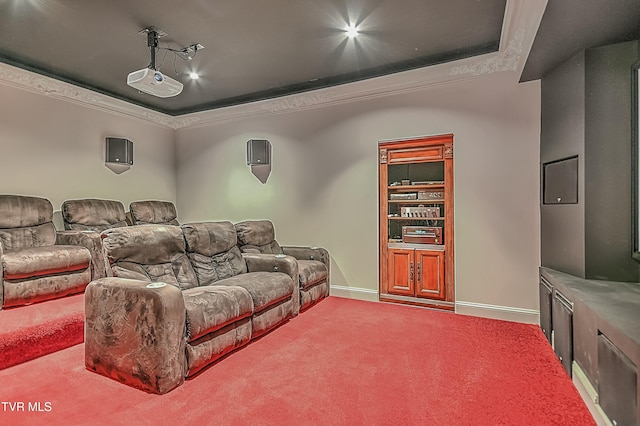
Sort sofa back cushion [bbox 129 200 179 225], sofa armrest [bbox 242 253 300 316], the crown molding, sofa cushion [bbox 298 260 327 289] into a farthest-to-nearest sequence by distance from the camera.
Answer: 1. sofa back cushion [bbox 129 200 179 225]
2. sofa cushion [bbox 298 260 327 289]
3. sofa armrest [bbox 242 253 300 316]
4. the crown molding

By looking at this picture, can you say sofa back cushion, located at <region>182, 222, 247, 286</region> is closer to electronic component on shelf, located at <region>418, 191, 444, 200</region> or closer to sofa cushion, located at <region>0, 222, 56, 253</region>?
sofa cushion, located at <region>0, 222, 56, 253</region>

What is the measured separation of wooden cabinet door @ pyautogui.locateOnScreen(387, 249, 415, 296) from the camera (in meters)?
4.14

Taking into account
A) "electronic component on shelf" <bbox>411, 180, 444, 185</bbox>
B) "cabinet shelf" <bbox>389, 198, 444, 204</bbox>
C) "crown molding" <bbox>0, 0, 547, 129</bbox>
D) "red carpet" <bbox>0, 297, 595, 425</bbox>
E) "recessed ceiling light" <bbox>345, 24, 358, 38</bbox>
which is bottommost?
"red carpet" <bbox>0, 297, 595, 425</bbox>

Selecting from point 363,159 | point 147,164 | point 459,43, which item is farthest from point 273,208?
point 459,43

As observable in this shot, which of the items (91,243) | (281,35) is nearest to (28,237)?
(91,243)

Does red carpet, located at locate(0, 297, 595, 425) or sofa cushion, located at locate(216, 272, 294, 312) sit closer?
red carpet, located at locate(0, 297, 595, 425)

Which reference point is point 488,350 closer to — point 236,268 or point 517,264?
point 517,264

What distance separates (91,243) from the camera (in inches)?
158

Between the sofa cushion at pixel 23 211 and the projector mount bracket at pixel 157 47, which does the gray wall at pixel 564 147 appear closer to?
the projector mount bracket at pixel 157 47

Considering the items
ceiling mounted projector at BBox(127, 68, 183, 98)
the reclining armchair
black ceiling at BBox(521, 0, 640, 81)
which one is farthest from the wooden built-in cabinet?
the reclining armchair

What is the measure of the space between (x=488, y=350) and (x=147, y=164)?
5.43 m

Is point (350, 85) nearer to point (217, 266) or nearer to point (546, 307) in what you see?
point (217, 266)

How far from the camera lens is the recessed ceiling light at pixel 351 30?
3172 millimetres

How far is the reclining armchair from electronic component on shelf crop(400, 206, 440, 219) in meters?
3.50
